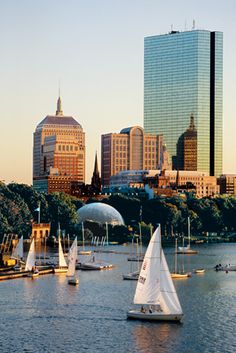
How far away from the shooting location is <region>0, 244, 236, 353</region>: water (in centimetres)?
10150

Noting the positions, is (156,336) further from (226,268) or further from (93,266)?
(226,268)

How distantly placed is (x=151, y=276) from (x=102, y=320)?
7.79m

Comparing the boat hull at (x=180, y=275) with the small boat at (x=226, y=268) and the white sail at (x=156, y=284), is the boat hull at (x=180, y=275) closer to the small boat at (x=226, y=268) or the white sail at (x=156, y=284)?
the small boat at (x=226, y=268)

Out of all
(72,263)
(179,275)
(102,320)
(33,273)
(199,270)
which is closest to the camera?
(102,320)

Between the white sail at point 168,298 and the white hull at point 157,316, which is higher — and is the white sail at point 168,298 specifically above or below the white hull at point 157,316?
above

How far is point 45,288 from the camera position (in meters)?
145

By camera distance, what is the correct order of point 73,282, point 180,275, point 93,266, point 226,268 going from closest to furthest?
point 73,282 → point 180,275 → point 93,266 → point 226,268

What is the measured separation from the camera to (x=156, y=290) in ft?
374

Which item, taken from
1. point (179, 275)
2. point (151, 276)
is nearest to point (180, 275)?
point (179, 275)

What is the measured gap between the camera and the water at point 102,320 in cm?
10150

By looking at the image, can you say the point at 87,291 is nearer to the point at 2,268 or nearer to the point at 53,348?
the point at 2,268

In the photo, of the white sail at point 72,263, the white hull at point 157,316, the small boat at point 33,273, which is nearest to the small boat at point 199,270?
the white sail at point 72,263

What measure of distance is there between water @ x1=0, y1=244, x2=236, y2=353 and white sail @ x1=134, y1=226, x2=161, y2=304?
124 inches

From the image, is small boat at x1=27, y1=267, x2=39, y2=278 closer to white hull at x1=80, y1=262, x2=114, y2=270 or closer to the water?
the water
